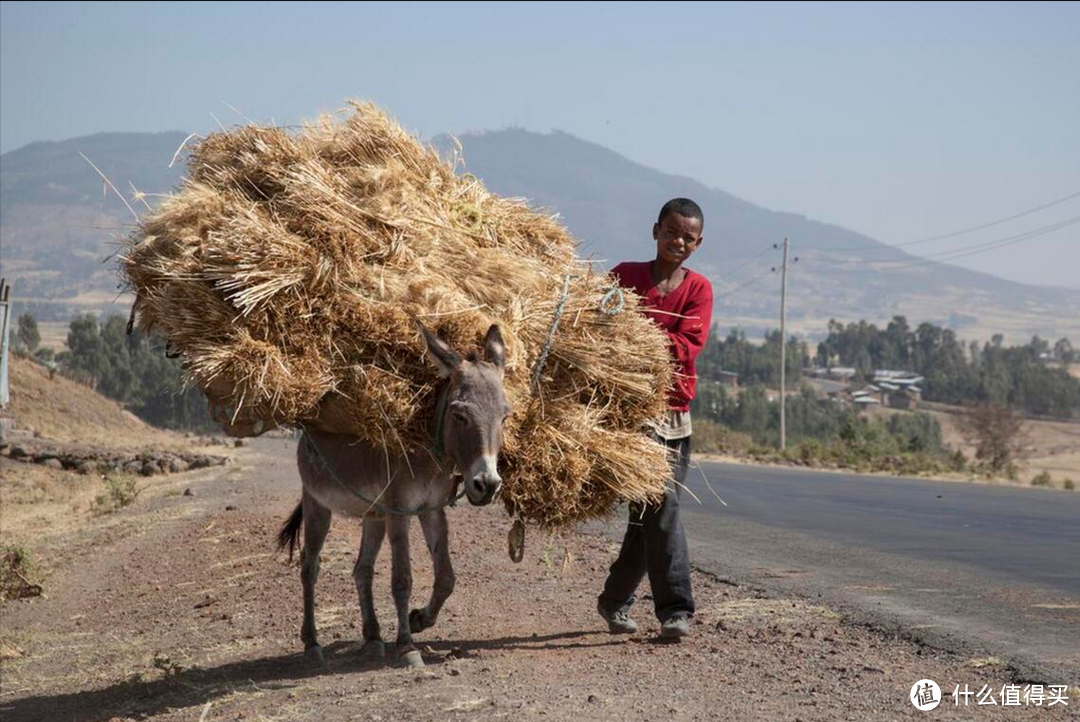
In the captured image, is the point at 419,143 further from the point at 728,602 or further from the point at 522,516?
the point at 728,602

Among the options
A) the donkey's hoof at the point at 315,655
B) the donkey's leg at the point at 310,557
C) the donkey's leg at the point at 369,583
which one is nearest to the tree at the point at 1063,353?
the donkey's leg at the point at 310,557

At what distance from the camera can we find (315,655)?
898cm

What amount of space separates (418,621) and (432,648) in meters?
0.19

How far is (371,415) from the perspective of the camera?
25.2ft

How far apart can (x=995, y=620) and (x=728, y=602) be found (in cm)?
179

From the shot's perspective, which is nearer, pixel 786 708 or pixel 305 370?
pixel 786 708

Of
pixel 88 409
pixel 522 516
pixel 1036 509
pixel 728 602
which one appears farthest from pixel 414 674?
pixel 88 409

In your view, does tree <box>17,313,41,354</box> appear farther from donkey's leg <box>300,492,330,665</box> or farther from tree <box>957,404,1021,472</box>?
donkey's leg <box>300,492,330,665</box>

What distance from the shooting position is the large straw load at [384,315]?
7.69 meters

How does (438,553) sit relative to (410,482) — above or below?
below

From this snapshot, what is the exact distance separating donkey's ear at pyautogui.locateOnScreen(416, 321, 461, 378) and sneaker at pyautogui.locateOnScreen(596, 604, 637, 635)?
217cm

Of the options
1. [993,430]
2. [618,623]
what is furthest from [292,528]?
[993,430]

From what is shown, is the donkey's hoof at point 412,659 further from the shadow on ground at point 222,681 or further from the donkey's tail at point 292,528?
the donkey's tail at point 292,528

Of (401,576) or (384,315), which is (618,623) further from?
(384,315)
